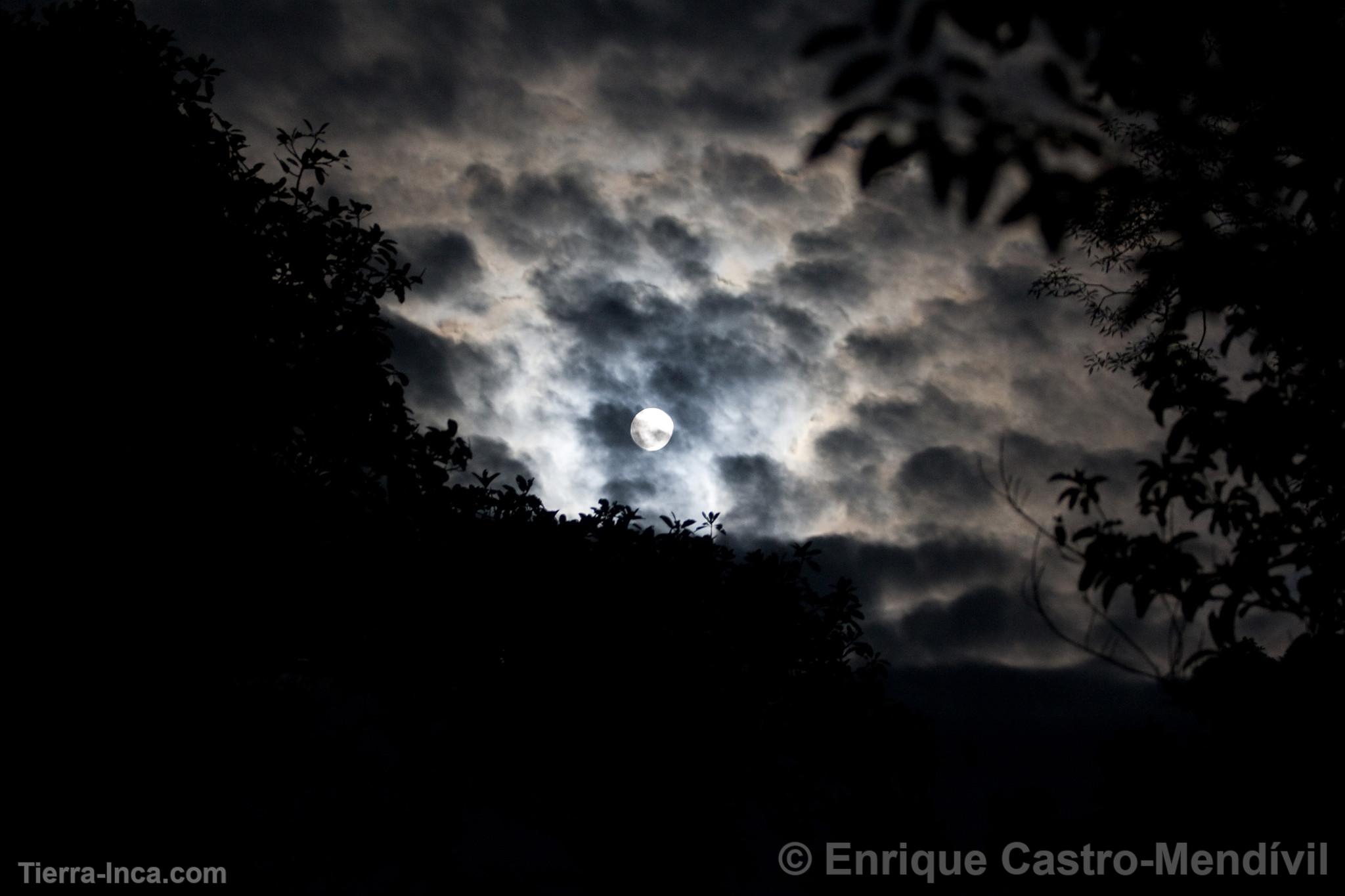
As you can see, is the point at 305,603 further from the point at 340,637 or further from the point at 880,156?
the point at 880,156

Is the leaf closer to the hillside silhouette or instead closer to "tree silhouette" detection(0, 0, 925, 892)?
the hillside silhouette

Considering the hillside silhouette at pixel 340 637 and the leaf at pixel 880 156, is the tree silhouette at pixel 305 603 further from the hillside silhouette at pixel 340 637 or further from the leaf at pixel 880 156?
the leaf at pixel 880 156

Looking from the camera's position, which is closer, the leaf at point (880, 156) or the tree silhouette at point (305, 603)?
the leaf at point (880, 156)

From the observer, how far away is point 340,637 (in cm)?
1368

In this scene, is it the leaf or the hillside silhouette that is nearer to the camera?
the leaf

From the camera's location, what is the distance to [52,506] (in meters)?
10.1

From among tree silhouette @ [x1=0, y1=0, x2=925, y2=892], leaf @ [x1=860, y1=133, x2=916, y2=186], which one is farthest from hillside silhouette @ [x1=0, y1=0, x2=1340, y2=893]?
leaf @ [x1=860, y1=133, x2=916, y2=186]

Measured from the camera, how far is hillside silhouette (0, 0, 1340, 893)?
10.0 metres

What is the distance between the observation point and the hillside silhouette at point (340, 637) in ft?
32.9

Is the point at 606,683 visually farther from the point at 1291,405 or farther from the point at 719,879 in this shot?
the point at 1291,405

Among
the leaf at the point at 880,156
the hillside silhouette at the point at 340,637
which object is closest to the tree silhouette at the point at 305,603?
the hillside silhouette at the point at 340,637

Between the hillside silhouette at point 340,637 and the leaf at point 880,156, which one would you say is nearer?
the leaf at point 880,156

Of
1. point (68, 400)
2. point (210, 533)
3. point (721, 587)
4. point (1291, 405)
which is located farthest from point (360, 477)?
point (1291, 405)

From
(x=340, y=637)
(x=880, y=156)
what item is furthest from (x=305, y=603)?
(x=880, y=156)
